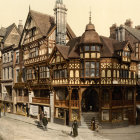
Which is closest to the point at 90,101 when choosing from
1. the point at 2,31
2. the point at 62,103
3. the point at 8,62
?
the point at 62,103

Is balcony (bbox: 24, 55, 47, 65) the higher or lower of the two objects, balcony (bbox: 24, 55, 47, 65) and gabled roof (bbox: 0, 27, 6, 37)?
the lower

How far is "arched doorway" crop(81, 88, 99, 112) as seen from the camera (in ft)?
90.8

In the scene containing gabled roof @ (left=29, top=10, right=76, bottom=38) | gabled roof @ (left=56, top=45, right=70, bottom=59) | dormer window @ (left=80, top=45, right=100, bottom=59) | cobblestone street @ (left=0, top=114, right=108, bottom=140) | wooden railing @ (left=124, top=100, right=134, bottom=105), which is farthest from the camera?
gabled roof @ (left=29, top=10, right=76, bottom=38)

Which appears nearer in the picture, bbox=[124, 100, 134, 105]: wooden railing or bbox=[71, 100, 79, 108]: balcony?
bbox=[71, 100, 79, 108]: balcony

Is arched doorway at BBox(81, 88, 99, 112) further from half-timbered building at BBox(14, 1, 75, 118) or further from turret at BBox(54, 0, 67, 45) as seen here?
turret at BBox(54, 0, 67, 45)

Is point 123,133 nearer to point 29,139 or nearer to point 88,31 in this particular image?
point 29,139

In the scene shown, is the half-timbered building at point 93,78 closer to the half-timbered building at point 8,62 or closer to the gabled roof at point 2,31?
the half-timbered building at point 8,62

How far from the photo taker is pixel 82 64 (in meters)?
25.2

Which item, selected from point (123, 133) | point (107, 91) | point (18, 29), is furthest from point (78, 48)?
point (18, 29)

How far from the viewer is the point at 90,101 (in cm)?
2836

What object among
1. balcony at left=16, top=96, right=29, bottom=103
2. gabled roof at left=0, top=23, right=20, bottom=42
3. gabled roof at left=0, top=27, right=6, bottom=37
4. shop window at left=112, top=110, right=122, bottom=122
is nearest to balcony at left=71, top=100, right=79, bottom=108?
shop window at left=112, top=110, right=122, bottom=122

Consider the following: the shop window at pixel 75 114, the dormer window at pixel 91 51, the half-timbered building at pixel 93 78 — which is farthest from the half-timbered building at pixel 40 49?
the dormer window at pixel 91 51

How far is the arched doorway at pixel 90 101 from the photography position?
90.8 ft

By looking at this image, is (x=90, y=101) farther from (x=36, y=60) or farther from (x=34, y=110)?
(x=36, y=60)
